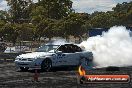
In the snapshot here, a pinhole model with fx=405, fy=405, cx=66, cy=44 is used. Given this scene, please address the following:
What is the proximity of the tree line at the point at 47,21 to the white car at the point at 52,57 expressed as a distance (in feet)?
137

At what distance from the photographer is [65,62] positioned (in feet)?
71.7

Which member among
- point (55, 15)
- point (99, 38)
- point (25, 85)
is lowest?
point (25, 85)

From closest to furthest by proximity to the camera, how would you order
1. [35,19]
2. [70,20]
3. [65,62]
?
[65,62]
[70,20]
[35,19]

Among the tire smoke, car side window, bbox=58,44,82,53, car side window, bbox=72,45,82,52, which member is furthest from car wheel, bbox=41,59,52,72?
the tire smoke

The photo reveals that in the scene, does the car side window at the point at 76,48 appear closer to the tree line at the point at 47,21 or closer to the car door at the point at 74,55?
the car door at the point at 74,55

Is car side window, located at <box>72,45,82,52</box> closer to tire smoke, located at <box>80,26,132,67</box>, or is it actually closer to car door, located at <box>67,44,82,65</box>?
car door, located at <box>67,44,82,65</box>

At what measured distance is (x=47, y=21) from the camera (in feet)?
268

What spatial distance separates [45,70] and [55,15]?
250ft

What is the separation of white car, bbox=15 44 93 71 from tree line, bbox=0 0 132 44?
41.8m

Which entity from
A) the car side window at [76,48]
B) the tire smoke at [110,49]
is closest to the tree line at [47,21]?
the tire smoke at [110,49]

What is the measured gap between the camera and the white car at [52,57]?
809 inches

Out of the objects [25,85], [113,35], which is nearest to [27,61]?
[25,85]

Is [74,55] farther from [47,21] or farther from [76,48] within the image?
[47,21]

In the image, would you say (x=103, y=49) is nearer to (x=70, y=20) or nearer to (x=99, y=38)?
(x=99, y=38)
